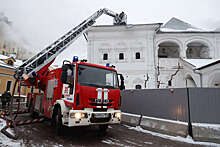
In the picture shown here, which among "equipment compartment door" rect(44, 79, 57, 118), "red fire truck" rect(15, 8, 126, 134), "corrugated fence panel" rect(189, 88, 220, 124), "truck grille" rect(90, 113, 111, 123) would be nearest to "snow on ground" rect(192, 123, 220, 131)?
"corrugated fence panel" rect(189, 88, 220, 124)

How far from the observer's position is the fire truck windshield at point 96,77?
5090mm

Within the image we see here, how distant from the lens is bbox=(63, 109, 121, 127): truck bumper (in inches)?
180

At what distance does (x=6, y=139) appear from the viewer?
4809 millimetres

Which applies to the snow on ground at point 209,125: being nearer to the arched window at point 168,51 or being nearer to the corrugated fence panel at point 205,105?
the corrugated fence panel at point 205,105

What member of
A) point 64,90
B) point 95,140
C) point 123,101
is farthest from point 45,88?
point 123,101

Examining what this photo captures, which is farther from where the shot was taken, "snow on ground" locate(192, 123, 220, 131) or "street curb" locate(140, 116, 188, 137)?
"street curb" locate(140, 116, 188, 137)

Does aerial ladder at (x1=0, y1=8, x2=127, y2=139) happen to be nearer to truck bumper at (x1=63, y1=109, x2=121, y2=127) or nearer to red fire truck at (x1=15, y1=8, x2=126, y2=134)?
red fire truck at (x1=15, y1=8, x2=126, y2=134)

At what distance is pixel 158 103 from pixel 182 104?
142 centimetres

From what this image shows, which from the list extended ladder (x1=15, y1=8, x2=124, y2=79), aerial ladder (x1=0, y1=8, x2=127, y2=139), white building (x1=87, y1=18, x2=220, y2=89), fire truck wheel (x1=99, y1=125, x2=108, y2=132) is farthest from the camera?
white building (x1=87, y1=18, x2=220, y2=89)

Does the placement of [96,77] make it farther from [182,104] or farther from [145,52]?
[145,52]

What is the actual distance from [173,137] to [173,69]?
16236 millimetres

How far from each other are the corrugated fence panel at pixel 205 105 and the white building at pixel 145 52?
13.2 meters

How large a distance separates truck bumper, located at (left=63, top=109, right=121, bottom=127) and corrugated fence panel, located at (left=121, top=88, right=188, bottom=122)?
2.99 meters

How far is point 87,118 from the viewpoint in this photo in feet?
15.5
